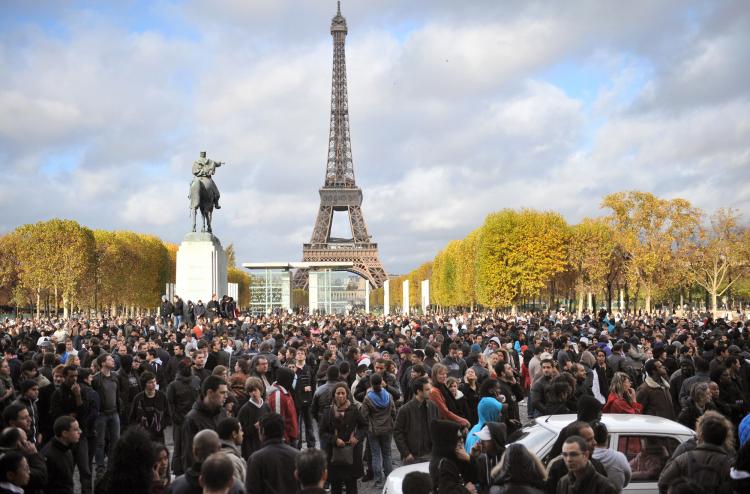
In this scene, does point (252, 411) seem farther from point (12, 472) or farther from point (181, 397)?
point (12, 472)

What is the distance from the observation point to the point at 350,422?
9.07 meters

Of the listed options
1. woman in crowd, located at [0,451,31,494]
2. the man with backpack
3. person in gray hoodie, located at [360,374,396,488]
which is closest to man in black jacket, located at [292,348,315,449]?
person in gray hoodie, located at [360,374,396,488]

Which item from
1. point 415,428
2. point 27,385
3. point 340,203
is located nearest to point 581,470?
point 415,428

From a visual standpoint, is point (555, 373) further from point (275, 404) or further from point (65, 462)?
point (65, 462)

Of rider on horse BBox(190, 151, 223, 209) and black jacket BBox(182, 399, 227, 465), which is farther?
rider on horse BBox(190, 151, 223, 209)

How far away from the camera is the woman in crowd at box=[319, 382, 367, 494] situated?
898 cm

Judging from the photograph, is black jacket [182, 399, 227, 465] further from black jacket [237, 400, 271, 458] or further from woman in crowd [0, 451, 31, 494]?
woman in crowd [0, 451, 31, 494]

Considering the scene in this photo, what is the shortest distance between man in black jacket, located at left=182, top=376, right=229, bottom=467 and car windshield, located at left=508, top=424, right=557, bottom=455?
2.91 meters

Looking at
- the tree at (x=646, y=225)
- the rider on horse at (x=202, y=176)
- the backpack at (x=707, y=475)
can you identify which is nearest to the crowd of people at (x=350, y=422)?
the backpack at (x=707, y=475)

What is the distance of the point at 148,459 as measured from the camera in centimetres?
547

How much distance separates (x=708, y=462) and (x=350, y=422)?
4183 millimetres

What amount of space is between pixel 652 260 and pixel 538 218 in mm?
10918

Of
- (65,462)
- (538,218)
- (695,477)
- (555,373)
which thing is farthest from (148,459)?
(538,218)

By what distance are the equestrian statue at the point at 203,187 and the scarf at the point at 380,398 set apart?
25.4 m
